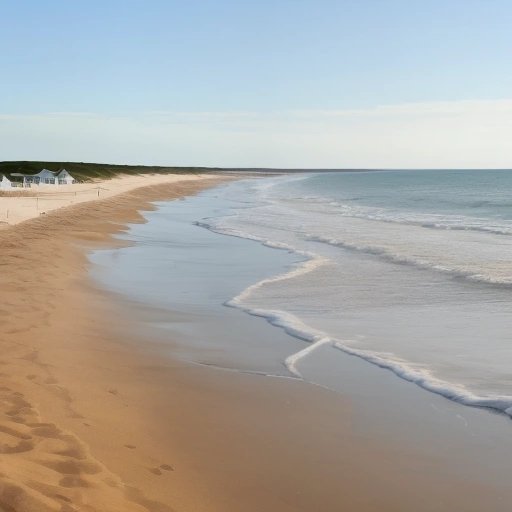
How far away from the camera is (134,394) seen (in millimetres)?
7066

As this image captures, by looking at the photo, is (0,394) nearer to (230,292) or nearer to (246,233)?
(230,292)

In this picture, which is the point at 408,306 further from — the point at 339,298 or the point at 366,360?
the point at 366,360

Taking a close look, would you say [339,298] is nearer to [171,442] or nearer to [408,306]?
[408,306]

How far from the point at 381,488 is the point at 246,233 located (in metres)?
21.6

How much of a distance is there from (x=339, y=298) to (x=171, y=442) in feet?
24.6

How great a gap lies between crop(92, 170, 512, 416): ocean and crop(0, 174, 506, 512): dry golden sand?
3.37 ft

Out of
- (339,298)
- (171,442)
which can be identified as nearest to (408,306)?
(339,298)

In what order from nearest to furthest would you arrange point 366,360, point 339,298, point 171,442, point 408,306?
point 171,442, point 366,360, point 408,306, point 339,298

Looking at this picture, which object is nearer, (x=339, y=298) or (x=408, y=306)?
(x=408, y=306)

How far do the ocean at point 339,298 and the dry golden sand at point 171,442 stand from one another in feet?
3.37

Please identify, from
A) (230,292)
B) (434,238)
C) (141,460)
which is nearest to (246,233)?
(434,238)

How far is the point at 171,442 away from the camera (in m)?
5.80

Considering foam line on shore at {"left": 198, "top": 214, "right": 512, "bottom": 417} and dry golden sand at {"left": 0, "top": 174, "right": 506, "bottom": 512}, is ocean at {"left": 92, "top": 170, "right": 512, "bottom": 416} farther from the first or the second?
dry golden sand at {"left": 0, "top": 174, "right": 506, "bottom": 512}

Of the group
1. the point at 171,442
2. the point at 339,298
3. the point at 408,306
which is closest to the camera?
the point at 171,442
